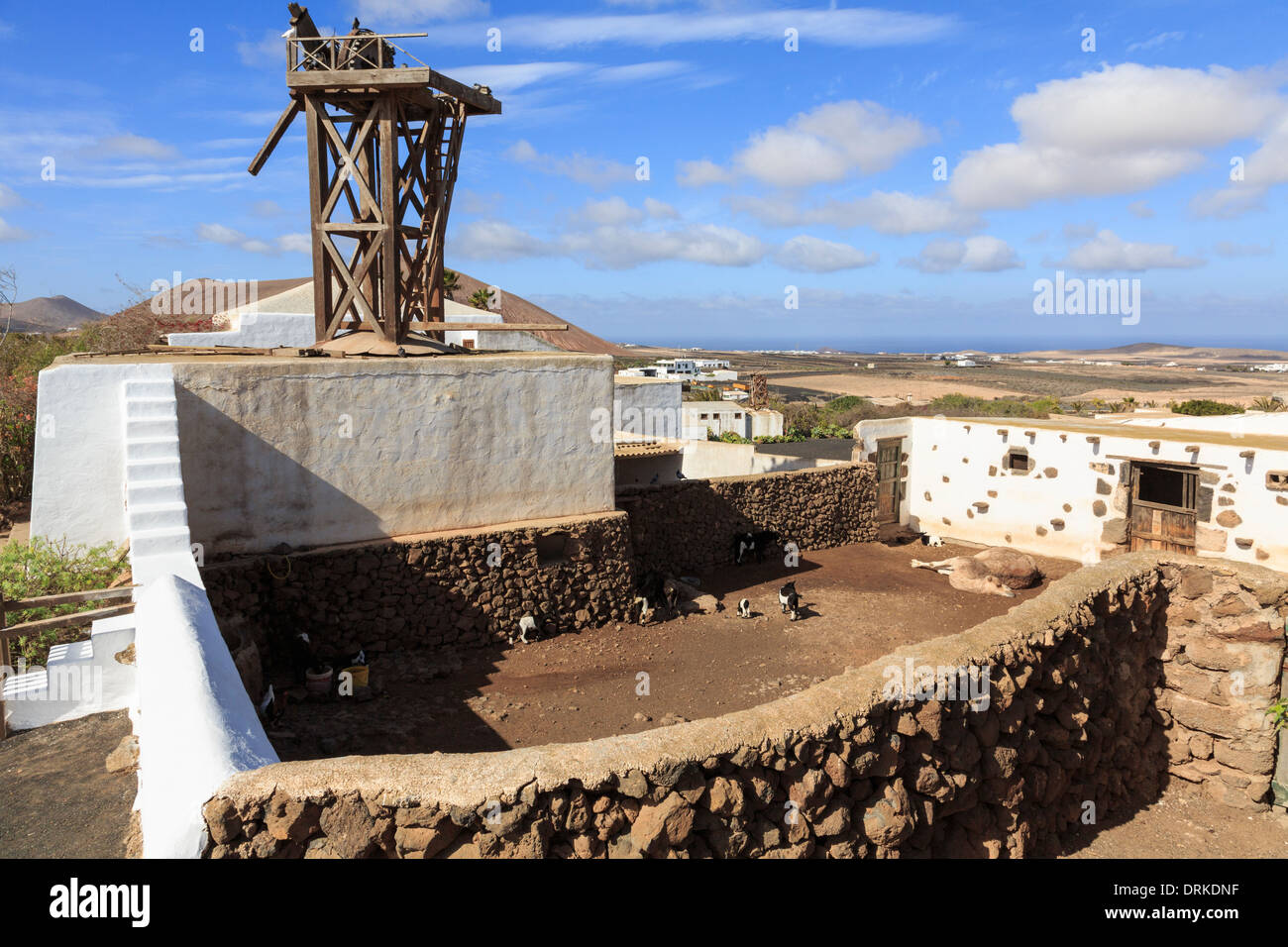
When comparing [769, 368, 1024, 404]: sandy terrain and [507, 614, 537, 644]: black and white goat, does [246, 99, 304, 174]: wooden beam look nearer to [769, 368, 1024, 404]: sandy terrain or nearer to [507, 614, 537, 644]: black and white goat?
[507, 614, 537, 644]: black and white goat

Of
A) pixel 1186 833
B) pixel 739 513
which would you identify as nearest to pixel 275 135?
pixel 739 513

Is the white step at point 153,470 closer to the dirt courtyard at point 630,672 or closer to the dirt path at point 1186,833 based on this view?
the dirt courtyard at point 630,672

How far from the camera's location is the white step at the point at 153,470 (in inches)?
279

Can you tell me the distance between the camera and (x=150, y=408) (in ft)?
26.8

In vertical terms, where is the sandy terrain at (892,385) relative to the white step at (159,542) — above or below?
above

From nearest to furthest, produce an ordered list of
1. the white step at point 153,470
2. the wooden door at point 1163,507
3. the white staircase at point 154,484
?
the white staircase at point 154,484 < the white step at point 153,470 < the wooden door at point 1163,507

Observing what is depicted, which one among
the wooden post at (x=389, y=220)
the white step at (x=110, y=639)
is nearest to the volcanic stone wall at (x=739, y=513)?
the wooden post at (x=389, y=220)

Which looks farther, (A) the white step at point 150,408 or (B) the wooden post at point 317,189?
(B) the wooden post at point 317,189

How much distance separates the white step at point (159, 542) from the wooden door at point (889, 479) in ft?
45.8

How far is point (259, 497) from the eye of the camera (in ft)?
31.5

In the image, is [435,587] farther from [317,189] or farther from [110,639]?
[317,189]

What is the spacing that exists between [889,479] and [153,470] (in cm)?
1418
